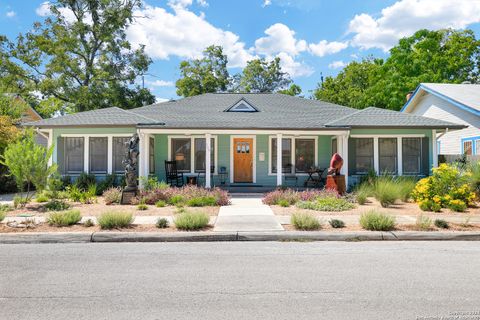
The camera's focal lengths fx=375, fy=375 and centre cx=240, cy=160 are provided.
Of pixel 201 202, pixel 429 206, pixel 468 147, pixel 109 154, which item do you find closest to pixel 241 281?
pixel 201 202

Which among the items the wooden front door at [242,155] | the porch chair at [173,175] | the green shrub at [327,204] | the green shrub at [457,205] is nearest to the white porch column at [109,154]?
the porch chair at [173,175]

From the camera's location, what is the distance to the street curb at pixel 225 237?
779cm

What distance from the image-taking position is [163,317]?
3811 mm

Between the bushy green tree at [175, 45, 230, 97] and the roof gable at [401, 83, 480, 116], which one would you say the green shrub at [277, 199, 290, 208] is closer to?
the roof gable at [401, 83, 480, 116]

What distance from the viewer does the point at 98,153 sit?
53.9 feet

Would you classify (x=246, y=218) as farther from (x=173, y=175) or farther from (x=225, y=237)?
(x=173, y=175)

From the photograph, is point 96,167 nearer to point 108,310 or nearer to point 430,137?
point 108,310

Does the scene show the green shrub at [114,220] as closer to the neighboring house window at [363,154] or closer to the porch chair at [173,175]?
the porch chair at [173,175]

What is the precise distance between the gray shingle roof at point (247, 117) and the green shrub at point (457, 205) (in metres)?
5.40

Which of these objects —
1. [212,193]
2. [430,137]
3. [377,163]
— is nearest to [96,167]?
[212,193]

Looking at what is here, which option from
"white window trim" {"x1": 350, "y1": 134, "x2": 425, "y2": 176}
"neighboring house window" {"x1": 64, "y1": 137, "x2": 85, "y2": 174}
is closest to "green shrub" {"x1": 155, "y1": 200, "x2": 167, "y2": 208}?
"neighboring house window" {"x1": 64, "y1": 137, "x2": 85, "y2": 174}

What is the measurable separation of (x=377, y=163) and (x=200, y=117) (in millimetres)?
8132

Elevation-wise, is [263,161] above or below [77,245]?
above

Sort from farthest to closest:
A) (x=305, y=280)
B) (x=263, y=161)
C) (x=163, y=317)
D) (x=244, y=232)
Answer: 1. (x=263, y=161)
2. (x=244, y=232)
3. (x=305, y=280)
4. (x=163, y=317)
